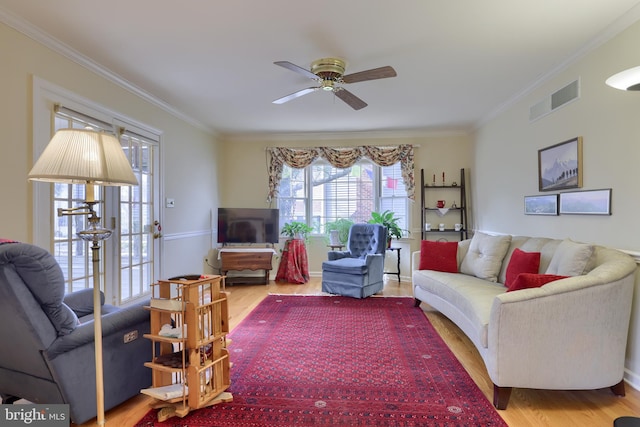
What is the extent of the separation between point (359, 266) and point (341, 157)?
6.93ft

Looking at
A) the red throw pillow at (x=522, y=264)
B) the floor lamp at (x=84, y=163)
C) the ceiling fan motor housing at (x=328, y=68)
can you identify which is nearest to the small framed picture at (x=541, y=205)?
the red throw pillow at (x=522, y=264)

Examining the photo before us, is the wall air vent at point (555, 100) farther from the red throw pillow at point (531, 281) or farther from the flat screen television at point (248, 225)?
the flat screen television at point (248, 225)

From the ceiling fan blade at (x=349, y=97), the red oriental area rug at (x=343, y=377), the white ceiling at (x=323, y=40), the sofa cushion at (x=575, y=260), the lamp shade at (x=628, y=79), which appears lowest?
the red oriental area rug at (x=343, y=377)

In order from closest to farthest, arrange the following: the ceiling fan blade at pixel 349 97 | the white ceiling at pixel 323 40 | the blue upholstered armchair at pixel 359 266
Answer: the white ceiling at pixel 323 40 < the ceiling fan blade at pixel 349 97 < the blue upholstered armchair at pixel 359 266

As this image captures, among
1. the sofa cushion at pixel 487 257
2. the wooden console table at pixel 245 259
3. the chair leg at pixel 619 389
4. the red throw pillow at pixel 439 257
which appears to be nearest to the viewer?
the chair leg at pixel 619 389

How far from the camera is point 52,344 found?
176cm

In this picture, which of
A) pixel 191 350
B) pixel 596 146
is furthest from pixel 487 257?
pixel 191 350

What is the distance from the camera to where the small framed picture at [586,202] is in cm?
267

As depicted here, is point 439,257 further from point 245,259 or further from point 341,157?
point 245,259

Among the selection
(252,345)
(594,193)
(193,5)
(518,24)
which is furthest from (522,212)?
(193,5)

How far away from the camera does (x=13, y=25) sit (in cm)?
245

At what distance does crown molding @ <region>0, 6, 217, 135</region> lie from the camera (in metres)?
2.45

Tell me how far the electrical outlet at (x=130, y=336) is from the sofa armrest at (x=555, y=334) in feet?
6.97

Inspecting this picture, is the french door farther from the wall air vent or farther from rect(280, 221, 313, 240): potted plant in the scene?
the wall air vent
